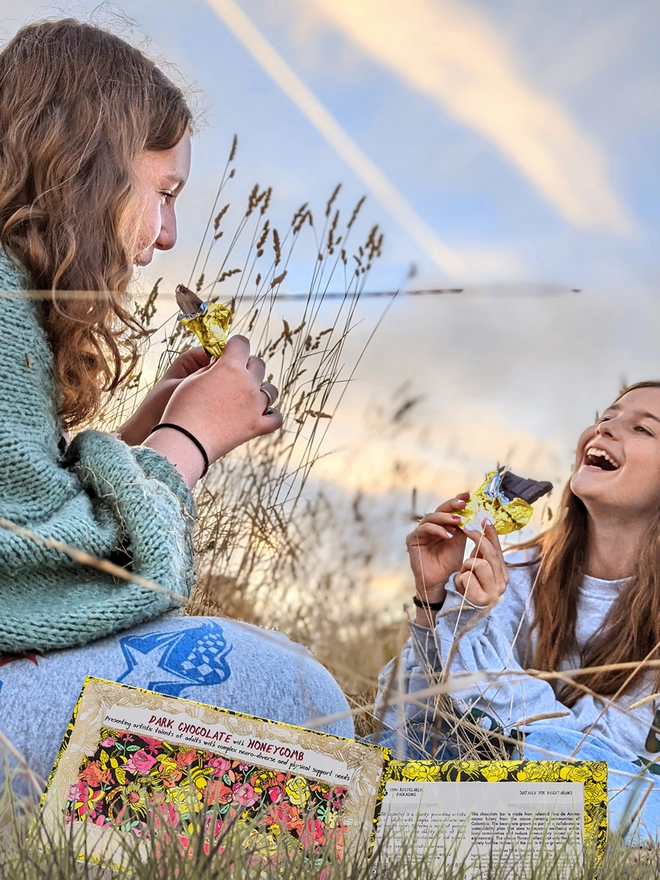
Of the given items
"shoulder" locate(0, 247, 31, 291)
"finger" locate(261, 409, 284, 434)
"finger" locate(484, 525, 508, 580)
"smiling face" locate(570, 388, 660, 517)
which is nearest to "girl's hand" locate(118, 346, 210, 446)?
"finger" locate(261, 409, 284, 434)

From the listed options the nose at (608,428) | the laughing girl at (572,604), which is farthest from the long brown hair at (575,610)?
the nose at (608,428)

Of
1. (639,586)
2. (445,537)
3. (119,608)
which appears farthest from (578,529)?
(119,608)

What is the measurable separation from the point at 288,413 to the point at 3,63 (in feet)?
3.59

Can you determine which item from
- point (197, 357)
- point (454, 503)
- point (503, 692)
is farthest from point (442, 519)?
point (197, 357)

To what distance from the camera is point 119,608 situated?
1034 millimetres

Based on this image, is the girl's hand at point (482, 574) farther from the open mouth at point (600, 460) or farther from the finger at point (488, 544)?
the open mouth at point (600, 460)

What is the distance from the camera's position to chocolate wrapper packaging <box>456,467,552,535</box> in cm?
171

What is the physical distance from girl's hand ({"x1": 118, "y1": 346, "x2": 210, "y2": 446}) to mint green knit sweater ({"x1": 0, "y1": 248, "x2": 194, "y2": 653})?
0.41 meters

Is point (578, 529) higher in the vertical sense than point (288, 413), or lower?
lower

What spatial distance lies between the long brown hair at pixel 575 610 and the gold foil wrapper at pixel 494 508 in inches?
12.6

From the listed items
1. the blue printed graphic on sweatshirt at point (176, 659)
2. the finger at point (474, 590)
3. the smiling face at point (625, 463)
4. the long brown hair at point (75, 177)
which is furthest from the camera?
the smiling face at point (625, 463)

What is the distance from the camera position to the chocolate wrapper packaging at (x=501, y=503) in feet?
5.60

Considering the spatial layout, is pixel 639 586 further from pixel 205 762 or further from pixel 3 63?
pixel 3 63

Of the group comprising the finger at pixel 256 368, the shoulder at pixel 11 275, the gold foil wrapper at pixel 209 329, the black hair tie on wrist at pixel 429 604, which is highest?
the gold foil wrapper at pixel 209 329
